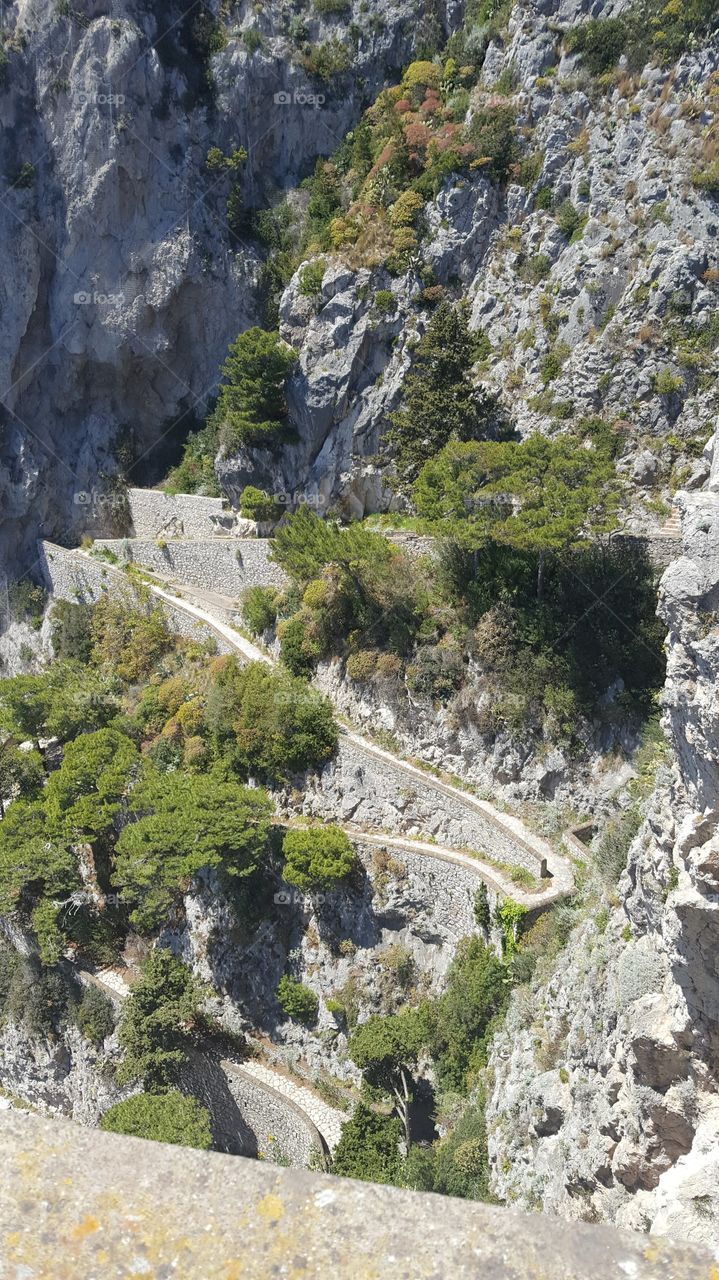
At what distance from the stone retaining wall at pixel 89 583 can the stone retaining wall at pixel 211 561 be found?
121cm

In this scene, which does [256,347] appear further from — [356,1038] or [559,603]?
[356,1038]

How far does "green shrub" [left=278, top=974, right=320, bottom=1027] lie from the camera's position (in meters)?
17.5

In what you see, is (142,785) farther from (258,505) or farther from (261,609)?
(258,505)

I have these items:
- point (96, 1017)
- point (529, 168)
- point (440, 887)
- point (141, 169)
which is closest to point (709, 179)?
point (529, 168)

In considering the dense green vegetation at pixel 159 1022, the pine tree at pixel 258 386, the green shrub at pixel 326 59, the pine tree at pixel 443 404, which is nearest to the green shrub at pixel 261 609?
the pine tree at pixel 443 404

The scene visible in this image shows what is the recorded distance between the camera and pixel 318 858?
56.2 feet

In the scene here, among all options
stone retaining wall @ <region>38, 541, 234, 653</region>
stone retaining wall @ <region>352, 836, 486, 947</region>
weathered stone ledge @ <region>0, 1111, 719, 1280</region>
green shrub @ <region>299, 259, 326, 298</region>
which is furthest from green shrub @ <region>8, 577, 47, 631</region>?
weathered stone ledge @ <region>0, 1111, 719, 1280</region>

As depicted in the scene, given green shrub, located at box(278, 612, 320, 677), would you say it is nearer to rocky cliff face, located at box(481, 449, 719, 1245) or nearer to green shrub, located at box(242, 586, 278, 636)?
green shrub, located at box(242, 586, 278, 636)

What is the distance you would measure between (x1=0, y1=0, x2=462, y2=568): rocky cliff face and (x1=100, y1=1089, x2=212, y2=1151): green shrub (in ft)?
81.7

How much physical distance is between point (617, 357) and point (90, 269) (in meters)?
21.4

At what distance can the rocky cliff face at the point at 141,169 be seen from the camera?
94.0 feet

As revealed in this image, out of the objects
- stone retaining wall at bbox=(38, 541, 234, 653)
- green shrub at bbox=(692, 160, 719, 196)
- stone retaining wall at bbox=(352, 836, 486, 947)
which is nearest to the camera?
stone retaining wall at bbox=(352, 836, 486, 947)

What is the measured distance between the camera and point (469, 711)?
18.0 m

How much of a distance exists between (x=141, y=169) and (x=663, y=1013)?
3330 cm
